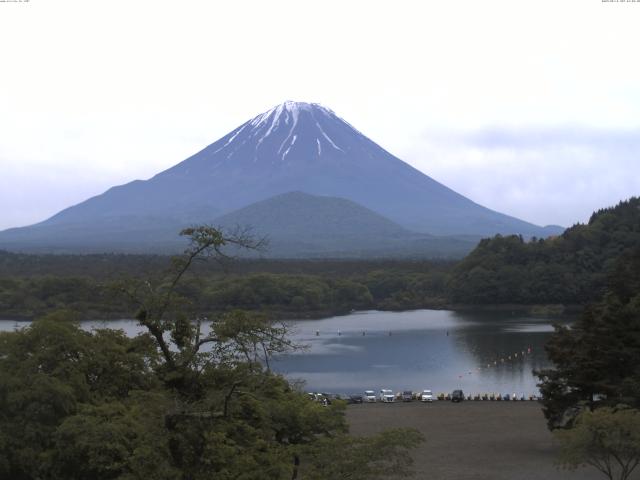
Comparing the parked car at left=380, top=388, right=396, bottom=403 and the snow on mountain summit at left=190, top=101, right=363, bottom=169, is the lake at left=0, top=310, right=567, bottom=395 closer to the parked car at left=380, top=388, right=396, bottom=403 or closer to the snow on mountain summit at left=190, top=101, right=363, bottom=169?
the parked car at left=380, top=388, right=396, bottom=403

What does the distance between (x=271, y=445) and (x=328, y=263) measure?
7700 cm

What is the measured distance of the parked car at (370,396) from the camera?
25941 mm

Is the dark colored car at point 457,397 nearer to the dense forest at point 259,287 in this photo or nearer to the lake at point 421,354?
the lake at point 421,354

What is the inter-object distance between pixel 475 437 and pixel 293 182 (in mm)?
154489

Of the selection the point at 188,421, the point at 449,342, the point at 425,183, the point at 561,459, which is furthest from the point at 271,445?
the point at 425,183

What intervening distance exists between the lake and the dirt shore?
2.85 m

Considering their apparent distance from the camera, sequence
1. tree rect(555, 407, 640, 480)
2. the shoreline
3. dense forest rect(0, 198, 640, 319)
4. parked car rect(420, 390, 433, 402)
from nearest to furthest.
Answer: tree rect(555, 407, 640, 480)
parked car rect(420, 390, 433, 402)
the shoreline
dense forest rect(0, 198, 640, 319)

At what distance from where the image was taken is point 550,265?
60.6 m

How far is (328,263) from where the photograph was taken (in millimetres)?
88375

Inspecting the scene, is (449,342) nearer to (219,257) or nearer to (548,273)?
(548,273)

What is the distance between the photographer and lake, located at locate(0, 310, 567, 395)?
30641 mm

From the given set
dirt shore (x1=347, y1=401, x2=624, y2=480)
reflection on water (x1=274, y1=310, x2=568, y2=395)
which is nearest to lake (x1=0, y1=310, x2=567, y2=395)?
reflection on water (x1=274, y1=310, x2=568, y2=395)

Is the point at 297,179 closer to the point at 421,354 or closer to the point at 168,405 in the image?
the point at 421,354

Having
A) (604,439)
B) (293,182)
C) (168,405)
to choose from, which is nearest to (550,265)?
(604,439)
